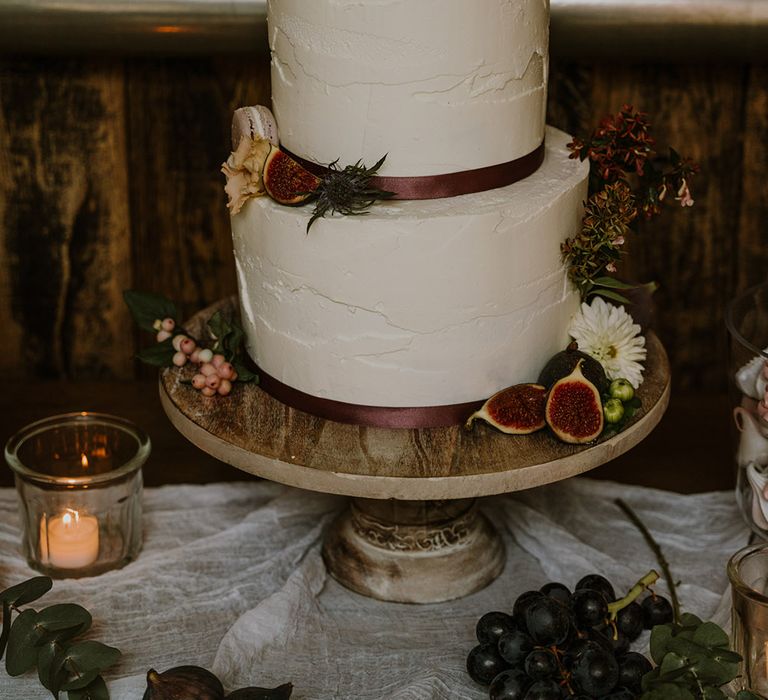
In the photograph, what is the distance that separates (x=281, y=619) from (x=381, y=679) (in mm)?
193

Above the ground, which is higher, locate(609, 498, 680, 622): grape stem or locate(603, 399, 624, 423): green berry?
locate(603, 399, 624, 423): green berry

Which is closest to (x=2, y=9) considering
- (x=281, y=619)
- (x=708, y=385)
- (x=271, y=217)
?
(x=271, y=217)

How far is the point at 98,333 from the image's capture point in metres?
2.62

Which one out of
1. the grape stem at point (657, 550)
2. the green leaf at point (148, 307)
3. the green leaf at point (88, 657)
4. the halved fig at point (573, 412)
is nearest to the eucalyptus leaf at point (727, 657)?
the grape stem at point (657, 550)

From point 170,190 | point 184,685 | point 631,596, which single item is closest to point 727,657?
point 631,596

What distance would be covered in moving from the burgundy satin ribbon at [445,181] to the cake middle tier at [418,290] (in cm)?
1

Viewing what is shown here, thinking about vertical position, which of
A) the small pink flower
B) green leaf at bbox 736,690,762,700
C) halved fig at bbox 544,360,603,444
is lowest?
green leaf at bbox 736,690,762,700

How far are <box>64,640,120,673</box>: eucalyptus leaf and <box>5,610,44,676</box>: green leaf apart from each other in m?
0.05

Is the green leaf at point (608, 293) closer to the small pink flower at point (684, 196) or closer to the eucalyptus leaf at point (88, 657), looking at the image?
the small pink flower at point (684, 196)

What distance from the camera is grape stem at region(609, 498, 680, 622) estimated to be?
5.79 feet

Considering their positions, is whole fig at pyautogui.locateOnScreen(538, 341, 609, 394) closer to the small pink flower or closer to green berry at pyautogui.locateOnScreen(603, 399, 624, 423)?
green berry at pyautogui.locateOnScreen(603, 399, 624, 423)

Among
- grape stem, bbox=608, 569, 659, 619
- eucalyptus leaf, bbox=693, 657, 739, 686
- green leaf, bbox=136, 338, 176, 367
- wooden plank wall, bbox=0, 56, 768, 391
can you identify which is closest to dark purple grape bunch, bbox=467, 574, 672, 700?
grape stem, bbox=608, 569, 659, 619

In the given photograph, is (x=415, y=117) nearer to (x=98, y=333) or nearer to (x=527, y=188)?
(x=527, y=188)

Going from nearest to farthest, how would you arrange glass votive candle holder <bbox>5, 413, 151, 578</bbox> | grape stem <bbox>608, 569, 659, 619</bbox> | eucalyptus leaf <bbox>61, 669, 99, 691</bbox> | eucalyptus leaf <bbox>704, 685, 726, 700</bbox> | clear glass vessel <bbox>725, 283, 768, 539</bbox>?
eucalyptus leaf <bbox>704, 685, 726, 700</bbox> < eucalyptus leaf <bbox>61, 669, 99, 691</bbox> < grape stem <bbox>608, 569, 659, 619</bbox> < clear glass vessel <bbox>725, 283, 768, 539</bbox> < glass votive candle holder <bbox>5, 413, 151, 578</bbox>
